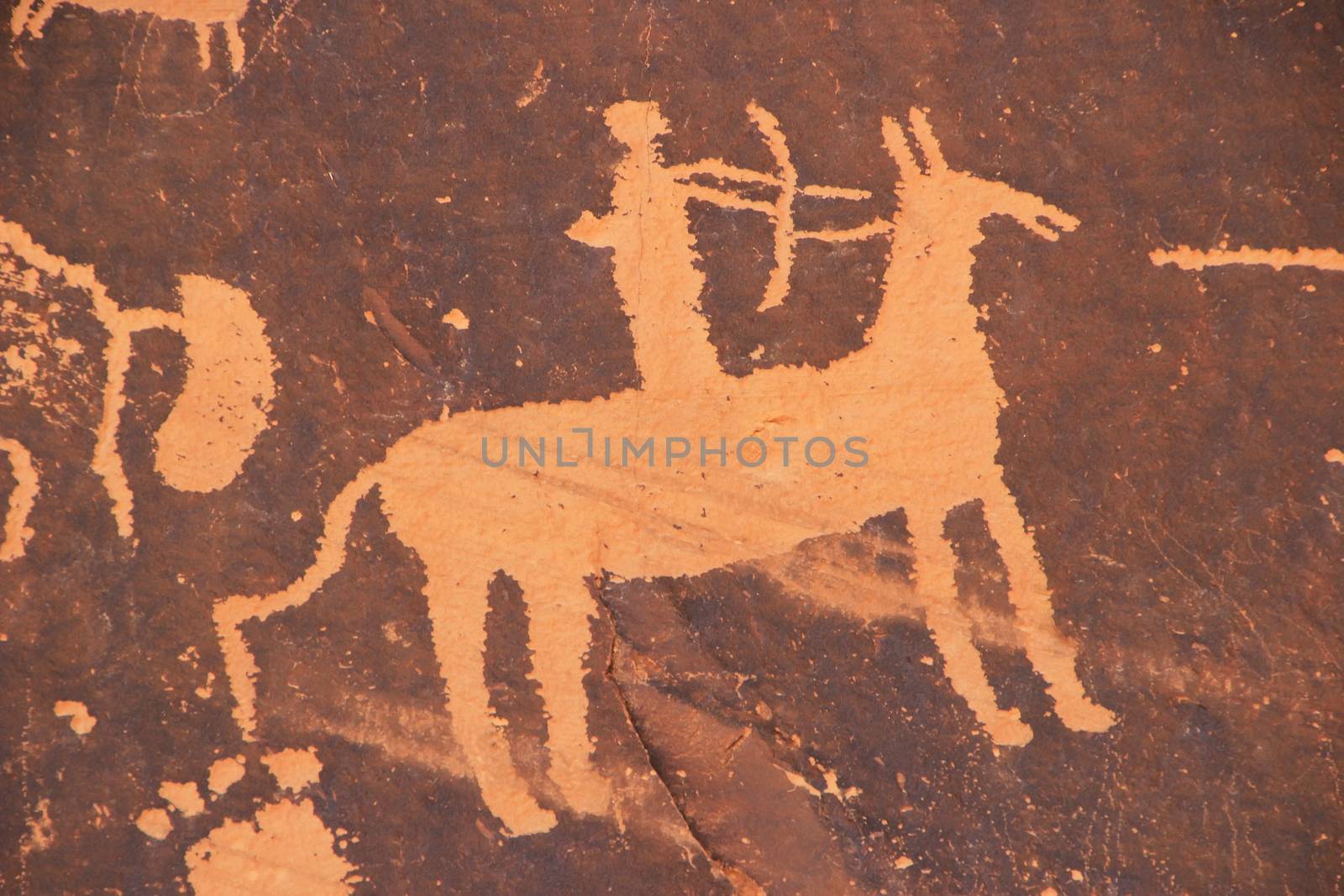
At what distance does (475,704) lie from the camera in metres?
1.02

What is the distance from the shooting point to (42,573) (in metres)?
1.00

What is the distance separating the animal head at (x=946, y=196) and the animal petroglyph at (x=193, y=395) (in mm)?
861

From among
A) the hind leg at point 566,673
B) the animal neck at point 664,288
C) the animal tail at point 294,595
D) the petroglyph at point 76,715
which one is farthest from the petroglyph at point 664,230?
the petroglyph at point 76,715

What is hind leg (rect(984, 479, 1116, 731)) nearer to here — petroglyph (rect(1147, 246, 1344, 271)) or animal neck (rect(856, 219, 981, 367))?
animal neck (rect(856, 219, 981, 367))

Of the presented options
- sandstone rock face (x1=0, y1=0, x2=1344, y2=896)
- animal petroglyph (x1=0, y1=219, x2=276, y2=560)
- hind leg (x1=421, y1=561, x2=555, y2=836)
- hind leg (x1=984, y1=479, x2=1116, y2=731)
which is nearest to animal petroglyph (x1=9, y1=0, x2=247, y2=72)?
sandstone rock face (x1=0, y1=0, x2=1344, y2=896)

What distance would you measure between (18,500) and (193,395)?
0.26m

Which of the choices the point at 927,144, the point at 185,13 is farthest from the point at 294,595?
the point at 927,144

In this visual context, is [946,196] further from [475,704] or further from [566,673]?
[475,704]

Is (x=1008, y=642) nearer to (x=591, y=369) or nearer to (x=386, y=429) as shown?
(x=591, y=369)

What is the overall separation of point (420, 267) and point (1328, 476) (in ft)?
3.91

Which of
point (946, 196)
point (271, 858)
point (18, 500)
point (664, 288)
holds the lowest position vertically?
point (271, 858)

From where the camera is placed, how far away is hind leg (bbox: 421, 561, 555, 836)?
102cm

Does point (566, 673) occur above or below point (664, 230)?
below

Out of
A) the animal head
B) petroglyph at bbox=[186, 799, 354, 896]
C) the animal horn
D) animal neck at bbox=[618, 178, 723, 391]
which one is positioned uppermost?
the animal head
